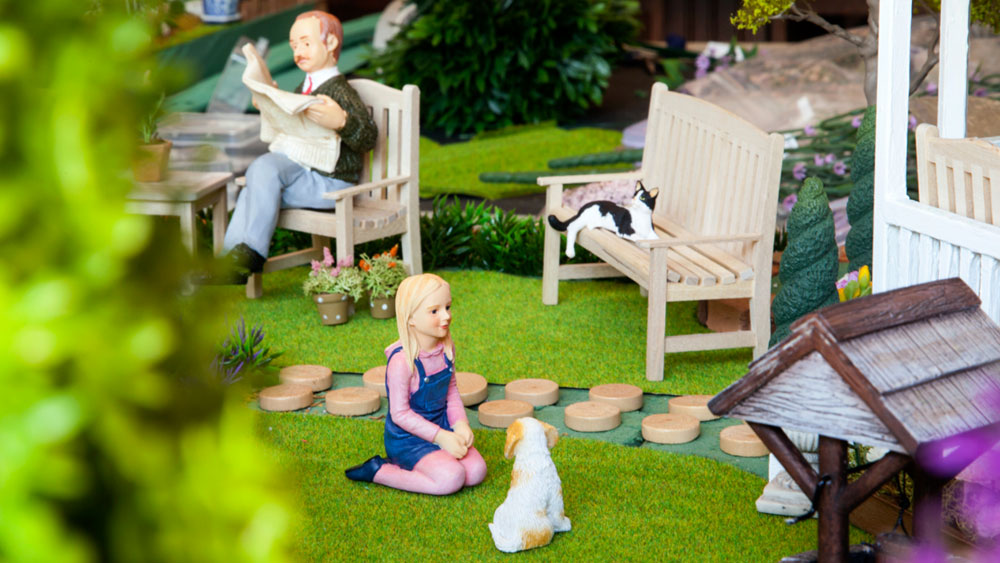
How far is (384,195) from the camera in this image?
20.1 feet

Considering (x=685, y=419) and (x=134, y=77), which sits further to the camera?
(x=685, y=419)

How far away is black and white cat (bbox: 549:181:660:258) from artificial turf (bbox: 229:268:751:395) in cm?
45

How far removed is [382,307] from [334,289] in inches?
11.1

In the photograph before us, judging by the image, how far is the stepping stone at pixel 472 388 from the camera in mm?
4223

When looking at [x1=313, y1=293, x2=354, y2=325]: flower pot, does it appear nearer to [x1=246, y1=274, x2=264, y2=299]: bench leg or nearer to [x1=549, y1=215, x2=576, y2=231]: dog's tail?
[x1=246, y1=274, x2=264, y2=299]: bench leg

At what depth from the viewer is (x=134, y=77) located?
0.62 m

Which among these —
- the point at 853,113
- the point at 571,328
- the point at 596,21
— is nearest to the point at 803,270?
the point at 571,328

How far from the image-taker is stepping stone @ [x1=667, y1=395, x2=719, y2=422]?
4000 mm

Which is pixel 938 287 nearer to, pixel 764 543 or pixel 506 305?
pixel 764 543

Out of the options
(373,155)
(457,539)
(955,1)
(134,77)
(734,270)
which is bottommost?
(457,539)

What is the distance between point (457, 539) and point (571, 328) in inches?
91.4

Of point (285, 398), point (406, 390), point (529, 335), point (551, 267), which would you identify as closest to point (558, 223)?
point (551, 267)

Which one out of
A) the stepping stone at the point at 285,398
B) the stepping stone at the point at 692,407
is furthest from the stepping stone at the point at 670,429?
the stepping stone at the point at 285,398

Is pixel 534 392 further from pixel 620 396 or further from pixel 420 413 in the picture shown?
pixel 420 413
